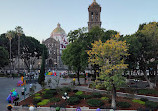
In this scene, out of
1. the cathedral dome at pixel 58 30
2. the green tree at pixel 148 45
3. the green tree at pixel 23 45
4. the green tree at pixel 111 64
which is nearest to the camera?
the green tree at pixel 111 64

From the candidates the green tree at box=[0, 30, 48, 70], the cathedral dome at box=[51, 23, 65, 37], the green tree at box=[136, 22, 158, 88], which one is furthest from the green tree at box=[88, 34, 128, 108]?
the cathedral dome at box=[51, 23, 65, 37]

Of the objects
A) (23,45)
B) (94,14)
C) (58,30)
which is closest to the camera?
(23,45)

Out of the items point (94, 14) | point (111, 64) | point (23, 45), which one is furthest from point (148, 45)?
point (23, 45)

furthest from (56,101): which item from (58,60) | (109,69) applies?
(58,60)

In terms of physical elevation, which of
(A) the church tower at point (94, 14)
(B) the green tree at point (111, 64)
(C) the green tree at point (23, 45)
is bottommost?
(B) the green tree at point (111, 64)

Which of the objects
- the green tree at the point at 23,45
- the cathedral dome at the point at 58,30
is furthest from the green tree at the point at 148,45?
the cathedral dome at the point at 58,30

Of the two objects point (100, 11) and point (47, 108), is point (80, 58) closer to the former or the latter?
point (47, 108)

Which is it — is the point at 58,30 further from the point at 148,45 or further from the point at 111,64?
the point at 111,64

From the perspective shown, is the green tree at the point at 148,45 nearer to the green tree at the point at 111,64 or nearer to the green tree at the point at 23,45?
the green tree at the point at 111,64

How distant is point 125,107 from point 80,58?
42.1 feet

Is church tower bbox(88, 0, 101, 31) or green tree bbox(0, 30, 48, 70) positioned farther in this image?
church tower bbox(88, 0, 101, 31)

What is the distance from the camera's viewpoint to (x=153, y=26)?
2536cm

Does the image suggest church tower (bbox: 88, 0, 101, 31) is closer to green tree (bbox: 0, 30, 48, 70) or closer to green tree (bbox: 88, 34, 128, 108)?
green tree (bbox: 0, 30, 48, 70)

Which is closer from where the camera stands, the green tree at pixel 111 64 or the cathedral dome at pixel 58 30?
the green tree at pixel 111 64
